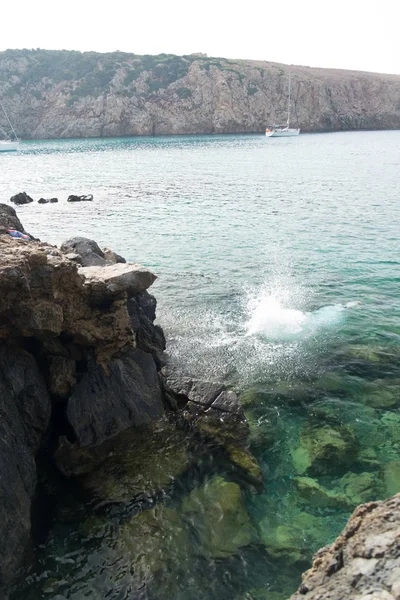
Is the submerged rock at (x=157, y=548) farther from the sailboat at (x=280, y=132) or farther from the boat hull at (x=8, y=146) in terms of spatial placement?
the sailboat at (x=280, y=132)

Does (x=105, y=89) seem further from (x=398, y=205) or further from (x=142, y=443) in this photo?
(x=142, y=443)

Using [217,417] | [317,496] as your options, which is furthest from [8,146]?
[317,496]

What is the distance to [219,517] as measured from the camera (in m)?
11.5

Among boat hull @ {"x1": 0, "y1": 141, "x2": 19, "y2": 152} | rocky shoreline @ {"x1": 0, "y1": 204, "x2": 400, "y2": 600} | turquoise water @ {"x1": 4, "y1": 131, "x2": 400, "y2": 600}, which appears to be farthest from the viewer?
boat hull @ {"x1": 0, "y1": 141, "x2": 19, "y2": 152}

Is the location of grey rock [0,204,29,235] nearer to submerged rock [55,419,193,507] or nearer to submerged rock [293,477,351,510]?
submerged rock [55,419,193,507]

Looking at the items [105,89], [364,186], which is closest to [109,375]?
[364,186]

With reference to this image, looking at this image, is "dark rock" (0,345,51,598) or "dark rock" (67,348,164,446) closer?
"dark rock" (0,345,51,598)

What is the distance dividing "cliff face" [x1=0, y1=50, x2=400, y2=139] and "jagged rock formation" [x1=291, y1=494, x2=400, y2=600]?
173135 mm

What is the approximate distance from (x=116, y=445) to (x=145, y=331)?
539cm

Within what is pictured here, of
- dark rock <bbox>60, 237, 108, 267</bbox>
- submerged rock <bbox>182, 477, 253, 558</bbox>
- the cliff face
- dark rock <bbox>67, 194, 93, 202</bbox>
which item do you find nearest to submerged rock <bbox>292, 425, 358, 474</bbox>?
submerged rock <bbox>182, 477, 253, 558</bbox>

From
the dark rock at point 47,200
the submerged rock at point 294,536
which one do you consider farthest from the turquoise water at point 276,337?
the dark rock at point 47,200

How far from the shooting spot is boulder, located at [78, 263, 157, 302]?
48.7 ft

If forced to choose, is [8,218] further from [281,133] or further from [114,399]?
[281,133]

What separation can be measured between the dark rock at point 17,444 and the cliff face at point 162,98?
166 m
